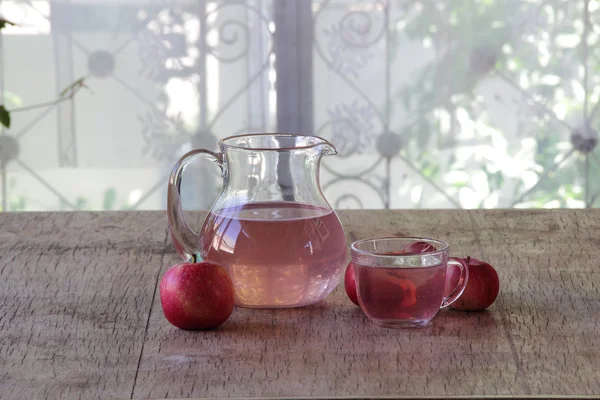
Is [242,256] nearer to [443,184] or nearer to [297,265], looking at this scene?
[297,265]

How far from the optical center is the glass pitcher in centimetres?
69

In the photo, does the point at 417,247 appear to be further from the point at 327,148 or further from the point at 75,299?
the point at 75,299

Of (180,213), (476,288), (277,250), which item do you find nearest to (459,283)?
(476,288)

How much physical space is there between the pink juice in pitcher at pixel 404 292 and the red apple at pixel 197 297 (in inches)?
4.7

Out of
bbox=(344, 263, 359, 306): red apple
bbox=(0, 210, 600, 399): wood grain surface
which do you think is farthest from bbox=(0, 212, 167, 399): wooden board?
bbox=(344, 263, 359, 306): red apple

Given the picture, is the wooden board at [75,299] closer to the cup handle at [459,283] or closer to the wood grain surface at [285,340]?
the wood grain surface at [285,340]

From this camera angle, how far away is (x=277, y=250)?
2.26 feet

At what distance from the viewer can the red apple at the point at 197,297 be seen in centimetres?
66

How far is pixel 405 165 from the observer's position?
211cm

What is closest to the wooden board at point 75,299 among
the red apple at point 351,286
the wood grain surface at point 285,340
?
the wood grain surface at point 285,340

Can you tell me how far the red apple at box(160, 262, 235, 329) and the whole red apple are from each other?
0.65ft

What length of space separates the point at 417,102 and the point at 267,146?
1.37 metres

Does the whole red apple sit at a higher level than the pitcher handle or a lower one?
lower

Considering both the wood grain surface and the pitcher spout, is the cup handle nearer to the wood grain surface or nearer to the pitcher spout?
the wood grain surface
